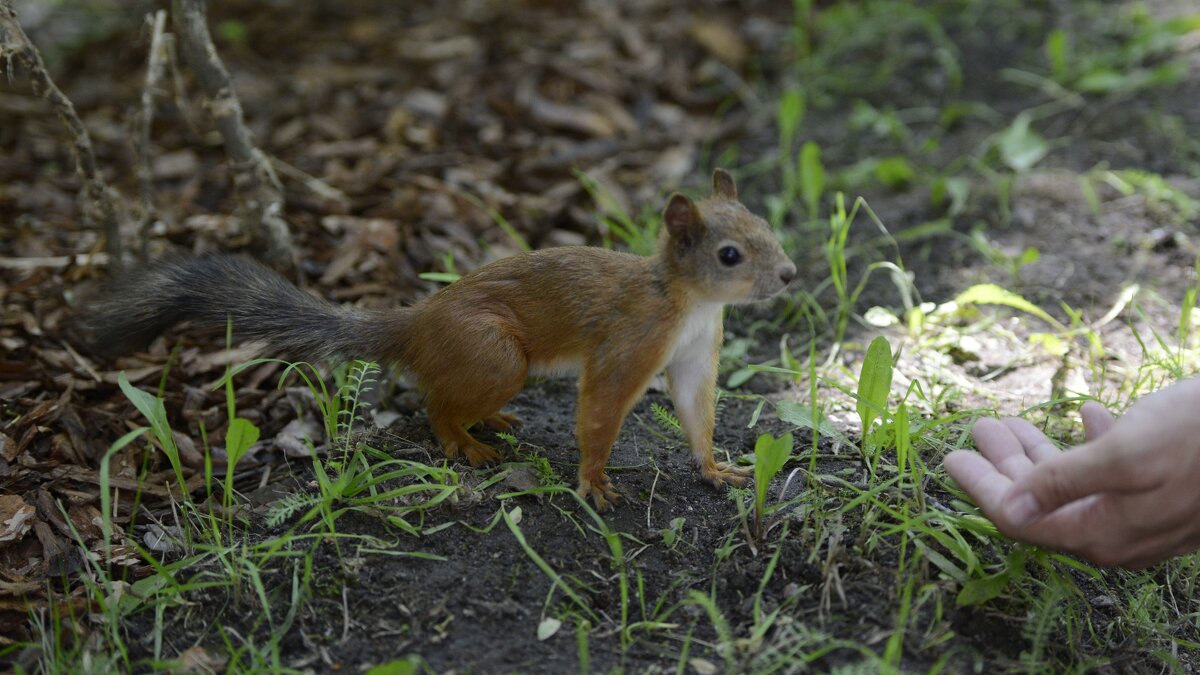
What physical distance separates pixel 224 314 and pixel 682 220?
4.54 ft

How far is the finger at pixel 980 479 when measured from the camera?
8.00 ft

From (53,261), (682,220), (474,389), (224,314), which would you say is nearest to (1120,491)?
(682,220)

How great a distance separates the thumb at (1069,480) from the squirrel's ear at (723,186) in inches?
47.5

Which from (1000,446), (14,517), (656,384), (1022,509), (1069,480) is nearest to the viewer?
(1069,480)

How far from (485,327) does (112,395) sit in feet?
4.74

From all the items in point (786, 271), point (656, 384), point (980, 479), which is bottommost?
point (656, 384)

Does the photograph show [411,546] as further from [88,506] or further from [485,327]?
[88,506]

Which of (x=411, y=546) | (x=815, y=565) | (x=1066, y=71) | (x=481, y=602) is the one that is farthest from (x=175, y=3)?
(x=1066, y=71)

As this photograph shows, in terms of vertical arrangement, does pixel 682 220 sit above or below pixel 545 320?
above

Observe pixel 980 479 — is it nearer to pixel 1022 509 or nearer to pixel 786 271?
pixel 1022 509

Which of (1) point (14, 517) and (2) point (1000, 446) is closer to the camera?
(2) point (1000, 446)

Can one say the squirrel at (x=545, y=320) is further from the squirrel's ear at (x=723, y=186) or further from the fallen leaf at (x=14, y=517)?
the fallen leaf at (x=14, y=517)

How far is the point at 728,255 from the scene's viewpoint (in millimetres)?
2832

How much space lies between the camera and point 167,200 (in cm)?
469
